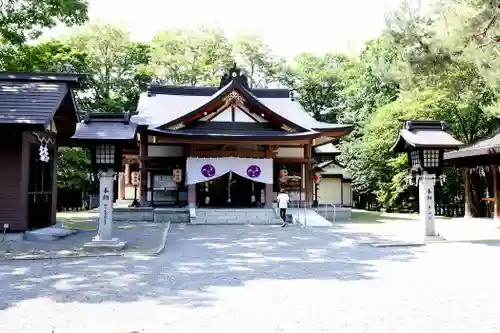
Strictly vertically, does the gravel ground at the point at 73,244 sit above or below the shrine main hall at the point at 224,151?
below

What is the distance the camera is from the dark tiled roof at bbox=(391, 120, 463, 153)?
1204 centimetres

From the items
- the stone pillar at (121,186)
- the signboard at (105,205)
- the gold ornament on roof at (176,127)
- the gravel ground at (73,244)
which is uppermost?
the gold ornament on roof at (176,127)

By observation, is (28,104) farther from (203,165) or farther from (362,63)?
(362,63)

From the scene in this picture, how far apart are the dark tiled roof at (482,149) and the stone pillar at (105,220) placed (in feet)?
42.2

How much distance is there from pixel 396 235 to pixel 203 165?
9304mm

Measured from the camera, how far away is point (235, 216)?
18766 mm

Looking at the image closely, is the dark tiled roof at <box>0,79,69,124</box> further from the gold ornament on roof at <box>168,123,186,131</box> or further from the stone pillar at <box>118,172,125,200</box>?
the stone pillar at <box>118,172,125,200</box>

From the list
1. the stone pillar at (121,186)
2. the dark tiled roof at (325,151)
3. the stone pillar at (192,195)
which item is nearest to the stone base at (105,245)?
the stone pillar at (192,195)

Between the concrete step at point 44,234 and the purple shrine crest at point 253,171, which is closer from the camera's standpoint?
the concrete step at point 44,234

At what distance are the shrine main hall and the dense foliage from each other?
475cm

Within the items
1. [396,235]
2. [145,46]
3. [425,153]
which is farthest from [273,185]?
[145,46]

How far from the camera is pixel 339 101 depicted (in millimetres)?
38906

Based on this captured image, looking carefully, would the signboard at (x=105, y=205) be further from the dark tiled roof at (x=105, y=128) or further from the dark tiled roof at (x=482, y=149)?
the dark tiled roof at (x=482, y=149)

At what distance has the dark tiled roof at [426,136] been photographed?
12039 millimetres
